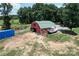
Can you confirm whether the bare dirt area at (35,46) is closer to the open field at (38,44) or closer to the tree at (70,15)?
the open field at (38,44)

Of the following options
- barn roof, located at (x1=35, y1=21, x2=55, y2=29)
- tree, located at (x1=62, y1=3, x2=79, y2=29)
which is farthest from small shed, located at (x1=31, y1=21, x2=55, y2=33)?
tree, located at (x1=62, y1=3, x2=79, y2=29)

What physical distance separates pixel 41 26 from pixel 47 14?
99 mm

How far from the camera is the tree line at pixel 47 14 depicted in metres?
1.75

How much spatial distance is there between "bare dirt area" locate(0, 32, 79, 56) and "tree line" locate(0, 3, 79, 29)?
0.11 m

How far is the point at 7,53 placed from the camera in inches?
68.2

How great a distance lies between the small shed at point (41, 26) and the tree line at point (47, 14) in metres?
0.03

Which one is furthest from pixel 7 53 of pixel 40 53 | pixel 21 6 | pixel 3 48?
pixel 21 6

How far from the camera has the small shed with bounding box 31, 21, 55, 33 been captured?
1.76 m

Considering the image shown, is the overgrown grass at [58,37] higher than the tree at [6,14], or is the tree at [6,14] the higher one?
the tree at [6,14]

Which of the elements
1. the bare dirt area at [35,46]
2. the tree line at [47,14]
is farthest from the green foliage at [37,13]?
the bare dirt area at [35,46]

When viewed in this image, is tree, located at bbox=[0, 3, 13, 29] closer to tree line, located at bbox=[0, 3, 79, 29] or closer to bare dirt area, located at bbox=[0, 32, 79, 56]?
tree line, located at bbox=[0, 3, 79, 29]

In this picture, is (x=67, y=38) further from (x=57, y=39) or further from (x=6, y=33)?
(x=6, y=33)

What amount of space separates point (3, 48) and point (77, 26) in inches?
22.1

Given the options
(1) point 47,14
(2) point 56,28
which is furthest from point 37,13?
(2) point 56,28
